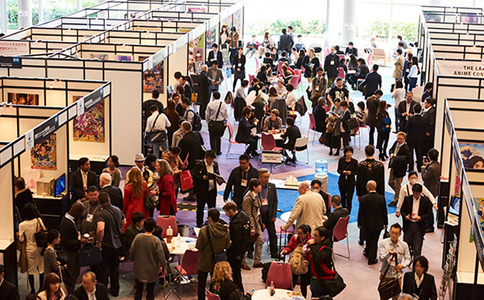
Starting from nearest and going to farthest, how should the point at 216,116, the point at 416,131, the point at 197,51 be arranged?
the point at 416,131 < the point at 216,116 < the point at 197,51

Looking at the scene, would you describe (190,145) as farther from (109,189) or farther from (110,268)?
(110,268)

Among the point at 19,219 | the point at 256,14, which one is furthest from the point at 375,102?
the point at 256,14

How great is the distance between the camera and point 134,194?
830cm

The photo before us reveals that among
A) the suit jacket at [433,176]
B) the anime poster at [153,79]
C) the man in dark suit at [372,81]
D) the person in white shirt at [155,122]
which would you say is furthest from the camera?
the man in dark suit at [372,81]

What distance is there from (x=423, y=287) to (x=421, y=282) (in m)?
0.06

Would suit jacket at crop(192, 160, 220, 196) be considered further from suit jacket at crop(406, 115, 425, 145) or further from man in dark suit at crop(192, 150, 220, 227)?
suit jacket at crop(406, 115, 425, 145)

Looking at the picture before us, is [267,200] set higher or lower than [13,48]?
lower

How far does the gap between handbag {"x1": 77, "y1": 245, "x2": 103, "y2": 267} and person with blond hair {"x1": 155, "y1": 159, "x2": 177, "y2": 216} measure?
1.71m

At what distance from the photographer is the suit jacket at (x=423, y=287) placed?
6.61 meters

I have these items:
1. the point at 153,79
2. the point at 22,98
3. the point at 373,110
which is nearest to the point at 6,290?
the point at 22,98

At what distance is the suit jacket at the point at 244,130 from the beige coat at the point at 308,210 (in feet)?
15.1

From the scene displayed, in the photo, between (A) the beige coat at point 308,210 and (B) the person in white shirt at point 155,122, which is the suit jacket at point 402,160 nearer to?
(A) the beige coat at point 308,210

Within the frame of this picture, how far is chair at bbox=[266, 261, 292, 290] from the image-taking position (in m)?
6.94

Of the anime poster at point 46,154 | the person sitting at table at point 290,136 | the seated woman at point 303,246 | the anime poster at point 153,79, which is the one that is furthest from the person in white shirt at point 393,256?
the anime poster at point 153,79
